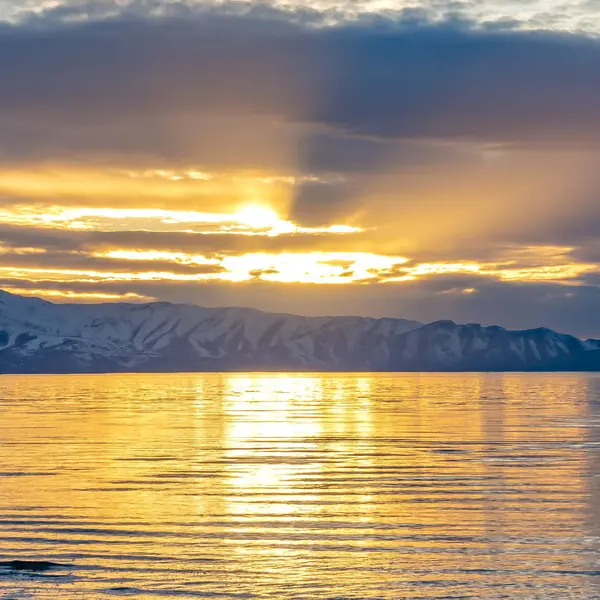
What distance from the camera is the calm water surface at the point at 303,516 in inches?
1113

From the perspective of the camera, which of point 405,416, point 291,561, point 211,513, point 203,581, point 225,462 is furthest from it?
point 405,416

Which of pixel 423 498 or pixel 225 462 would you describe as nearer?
pixel 423 498

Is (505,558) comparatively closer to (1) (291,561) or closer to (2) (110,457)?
(1) (291,561)

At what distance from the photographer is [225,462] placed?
198 feet

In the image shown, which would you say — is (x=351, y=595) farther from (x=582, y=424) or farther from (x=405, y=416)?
(x=405, y=416)

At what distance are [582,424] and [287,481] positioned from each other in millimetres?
50286

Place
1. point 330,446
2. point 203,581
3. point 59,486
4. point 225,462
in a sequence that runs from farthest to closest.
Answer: point 330,446
point 225,462
point 59,486
point 203,581

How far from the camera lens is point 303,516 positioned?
3891 centimetres

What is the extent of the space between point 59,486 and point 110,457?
603 inches

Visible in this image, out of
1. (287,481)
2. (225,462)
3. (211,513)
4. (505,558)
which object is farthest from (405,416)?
(505,558)

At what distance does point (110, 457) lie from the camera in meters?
63.0

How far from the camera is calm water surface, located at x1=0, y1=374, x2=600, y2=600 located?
1113 inches

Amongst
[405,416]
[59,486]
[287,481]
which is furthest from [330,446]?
[405,416]

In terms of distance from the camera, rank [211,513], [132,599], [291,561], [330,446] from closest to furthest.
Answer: [132,599] → [291,561] → [211,513] → [330,446]
